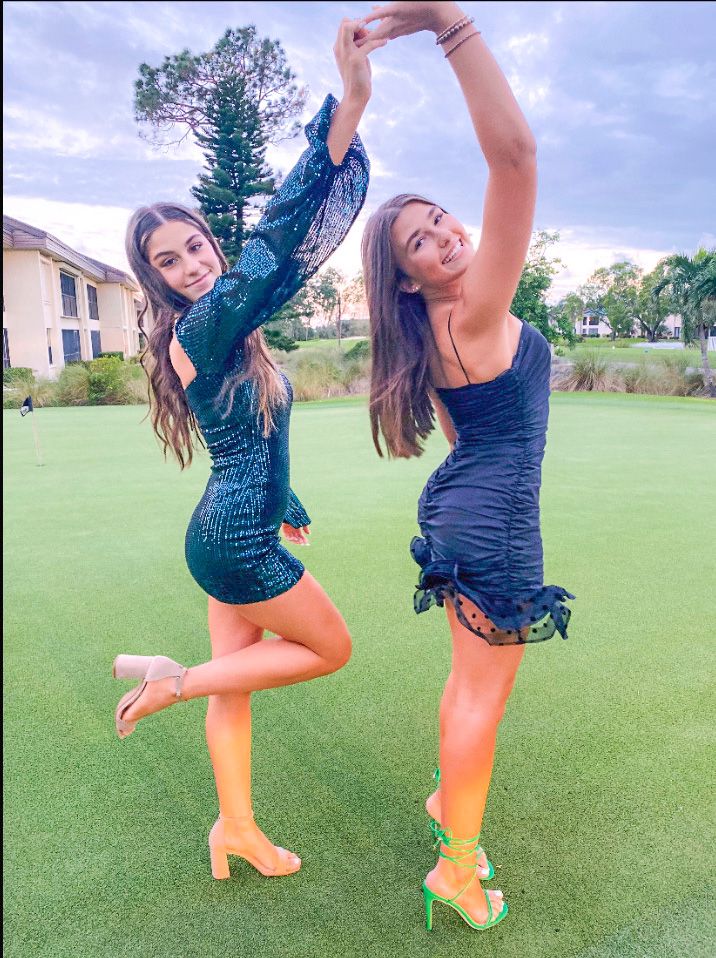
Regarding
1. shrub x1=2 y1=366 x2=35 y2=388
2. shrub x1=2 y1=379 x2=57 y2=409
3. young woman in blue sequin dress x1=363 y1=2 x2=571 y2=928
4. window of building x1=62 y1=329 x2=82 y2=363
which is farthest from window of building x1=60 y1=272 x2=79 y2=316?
young woman in blue sequin dress x1=363 y1=2 x2=571 y2=928

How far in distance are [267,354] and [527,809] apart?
152cm

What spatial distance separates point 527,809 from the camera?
2.11 meters

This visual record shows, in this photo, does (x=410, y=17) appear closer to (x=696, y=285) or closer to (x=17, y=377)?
(x=696, y=285)

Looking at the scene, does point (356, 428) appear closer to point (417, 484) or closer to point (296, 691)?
point (417, 484)

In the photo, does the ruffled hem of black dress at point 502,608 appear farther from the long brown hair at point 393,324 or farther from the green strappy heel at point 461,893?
the green strappy heel at point 461,893

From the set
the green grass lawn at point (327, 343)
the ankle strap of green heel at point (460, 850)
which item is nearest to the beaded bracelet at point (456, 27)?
the ankle strap of green heel at point (460, 850)

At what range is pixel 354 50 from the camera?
1375 mm

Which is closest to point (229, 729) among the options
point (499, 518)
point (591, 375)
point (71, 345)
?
point (499, 518)

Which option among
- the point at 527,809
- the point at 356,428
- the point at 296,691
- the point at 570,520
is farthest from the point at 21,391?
the point at 527,809

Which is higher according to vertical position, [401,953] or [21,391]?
[21,391]

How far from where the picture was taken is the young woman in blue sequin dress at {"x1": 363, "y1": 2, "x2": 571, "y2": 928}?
1.55 m

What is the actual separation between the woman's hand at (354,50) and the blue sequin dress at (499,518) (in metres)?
0.62

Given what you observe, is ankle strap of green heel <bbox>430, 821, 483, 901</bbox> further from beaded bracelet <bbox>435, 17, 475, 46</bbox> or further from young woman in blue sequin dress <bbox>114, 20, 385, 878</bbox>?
beaded bracelet <bbox>435, 17, 475, 46</bbox>

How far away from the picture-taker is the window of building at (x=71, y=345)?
25188 mm
